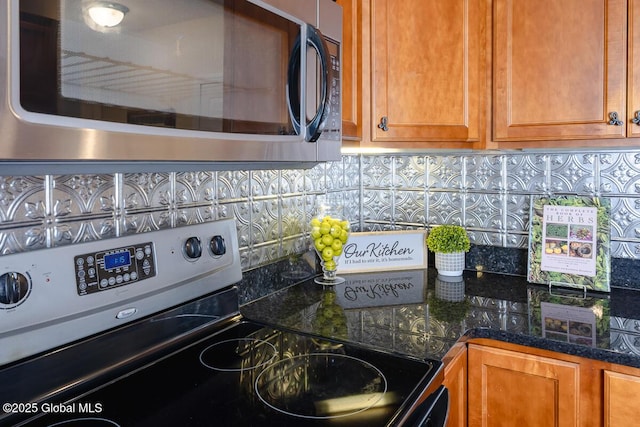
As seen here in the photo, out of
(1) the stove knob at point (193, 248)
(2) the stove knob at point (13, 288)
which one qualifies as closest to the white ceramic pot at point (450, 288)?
(1) the stove knob at point (193, 248)

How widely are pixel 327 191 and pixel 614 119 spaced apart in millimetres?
939

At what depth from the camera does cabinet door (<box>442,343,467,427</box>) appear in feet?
3.67

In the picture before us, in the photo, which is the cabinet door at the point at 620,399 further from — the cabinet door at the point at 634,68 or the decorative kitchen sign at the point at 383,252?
the decorative kitchen sign at the point at 383,252

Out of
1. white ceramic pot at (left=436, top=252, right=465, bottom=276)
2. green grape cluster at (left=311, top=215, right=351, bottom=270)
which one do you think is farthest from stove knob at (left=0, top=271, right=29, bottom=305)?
white ceramic pot at (left=436, top=252, right=465, bottom=276)

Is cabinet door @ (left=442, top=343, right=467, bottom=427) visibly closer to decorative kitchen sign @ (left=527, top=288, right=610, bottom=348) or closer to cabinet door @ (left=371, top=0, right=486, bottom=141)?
decorative kitchen sign @ (left=527, top=288, right=610, bottom=348)

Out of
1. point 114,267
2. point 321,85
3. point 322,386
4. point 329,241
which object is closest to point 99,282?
point 114,267

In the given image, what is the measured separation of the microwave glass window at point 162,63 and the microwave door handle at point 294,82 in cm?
1

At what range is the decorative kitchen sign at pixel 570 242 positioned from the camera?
1.48 m

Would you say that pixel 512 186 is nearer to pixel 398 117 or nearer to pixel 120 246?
pixel 398 117

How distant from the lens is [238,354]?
103 centimetres

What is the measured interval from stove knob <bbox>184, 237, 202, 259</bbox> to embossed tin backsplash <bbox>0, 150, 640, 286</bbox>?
7 centimetres

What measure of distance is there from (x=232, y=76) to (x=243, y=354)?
1.95 ft

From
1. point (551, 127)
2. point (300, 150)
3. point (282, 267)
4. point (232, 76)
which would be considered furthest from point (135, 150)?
point (551, 127)

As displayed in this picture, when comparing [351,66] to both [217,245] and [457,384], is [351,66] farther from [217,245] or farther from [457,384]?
[457,384]
